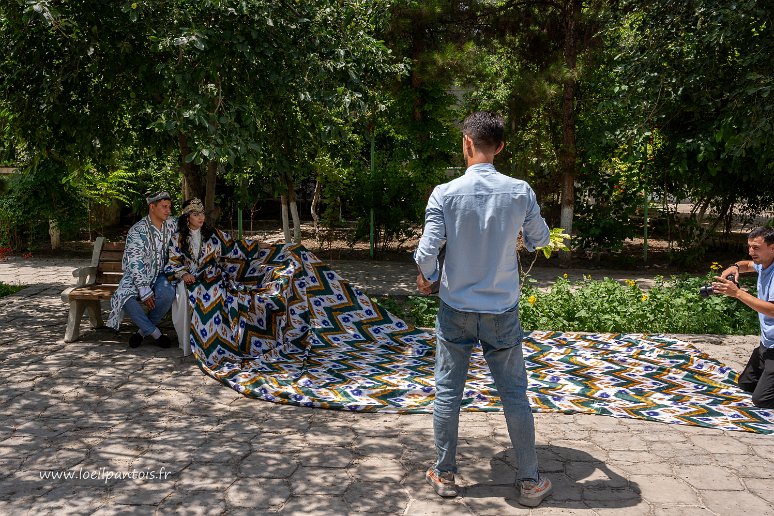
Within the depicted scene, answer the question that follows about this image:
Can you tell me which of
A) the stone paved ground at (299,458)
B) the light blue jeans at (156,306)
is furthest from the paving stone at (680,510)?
the light blue jeans at (156,306)

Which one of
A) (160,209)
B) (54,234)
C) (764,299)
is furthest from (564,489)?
(54,234)

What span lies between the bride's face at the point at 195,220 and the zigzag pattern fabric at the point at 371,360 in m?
0.43

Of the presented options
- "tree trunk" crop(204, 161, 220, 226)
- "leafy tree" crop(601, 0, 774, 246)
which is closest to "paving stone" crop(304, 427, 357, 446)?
"tree trunk" crop(204, 161, 220, 226)

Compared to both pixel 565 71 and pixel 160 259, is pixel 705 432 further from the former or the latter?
pixel 565 71

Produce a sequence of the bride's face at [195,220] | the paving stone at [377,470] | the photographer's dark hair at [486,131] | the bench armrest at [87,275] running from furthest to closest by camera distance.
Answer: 1. the bench armrest at [87,275]
2. the bride's face at [195,220]
3. the paving stone at [377,470]
4. the photographer's dark hair at [486,131]

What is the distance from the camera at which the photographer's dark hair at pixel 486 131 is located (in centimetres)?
384

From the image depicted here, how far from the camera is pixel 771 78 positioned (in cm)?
781

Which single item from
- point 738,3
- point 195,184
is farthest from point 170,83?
point 738,3

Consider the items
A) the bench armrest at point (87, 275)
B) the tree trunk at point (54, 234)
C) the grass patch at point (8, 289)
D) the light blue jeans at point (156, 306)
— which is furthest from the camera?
the tree trunk at point (54, 234)

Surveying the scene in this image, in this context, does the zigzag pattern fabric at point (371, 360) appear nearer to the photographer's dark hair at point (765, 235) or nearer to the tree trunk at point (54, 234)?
the photographer's dark hair at point (765, 235)

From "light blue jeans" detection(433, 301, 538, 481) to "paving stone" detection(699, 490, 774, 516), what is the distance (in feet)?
2.98

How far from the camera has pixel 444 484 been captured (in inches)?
155

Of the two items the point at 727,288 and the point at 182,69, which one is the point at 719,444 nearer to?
the point at 727,288

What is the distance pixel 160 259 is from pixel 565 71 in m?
6.91
